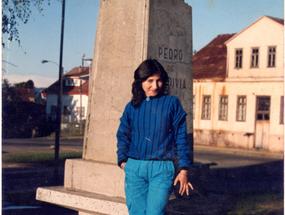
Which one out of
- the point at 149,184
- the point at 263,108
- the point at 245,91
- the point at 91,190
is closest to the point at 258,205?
the point at 91,190

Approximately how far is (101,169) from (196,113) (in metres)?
31.4

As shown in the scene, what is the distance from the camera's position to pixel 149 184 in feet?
13.6

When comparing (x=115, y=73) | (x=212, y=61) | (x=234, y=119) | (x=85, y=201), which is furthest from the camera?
(x=212, y=61)

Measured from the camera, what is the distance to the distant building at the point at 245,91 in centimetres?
3178

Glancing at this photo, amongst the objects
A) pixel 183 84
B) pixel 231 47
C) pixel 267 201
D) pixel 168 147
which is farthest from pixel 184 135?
pixel 231 47

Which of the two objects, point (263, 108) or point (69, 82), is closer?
point (263, 108)

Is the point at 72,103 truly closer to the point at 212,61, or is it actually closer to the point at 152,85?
the point at 212,61

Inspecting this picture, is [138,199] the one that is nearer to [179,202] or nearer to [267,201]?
[179,202]

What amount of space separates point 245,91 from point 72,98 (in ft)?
80.7

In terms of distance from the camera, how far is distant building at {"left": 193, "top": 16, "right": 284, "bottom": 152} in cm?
3178

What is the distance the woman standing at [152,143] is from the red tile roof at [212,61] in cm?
3141

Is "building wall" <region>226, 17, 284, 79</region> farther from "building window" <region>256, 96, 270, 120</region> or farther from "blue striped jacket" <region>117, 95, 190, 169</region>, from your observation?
"blue striped jacket" <region>117, 95, 190, 169</region>

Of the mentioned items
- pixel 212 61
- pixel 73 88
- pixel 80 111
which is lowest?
pixel 80 111

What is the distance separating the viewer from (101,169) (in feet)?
18.8
